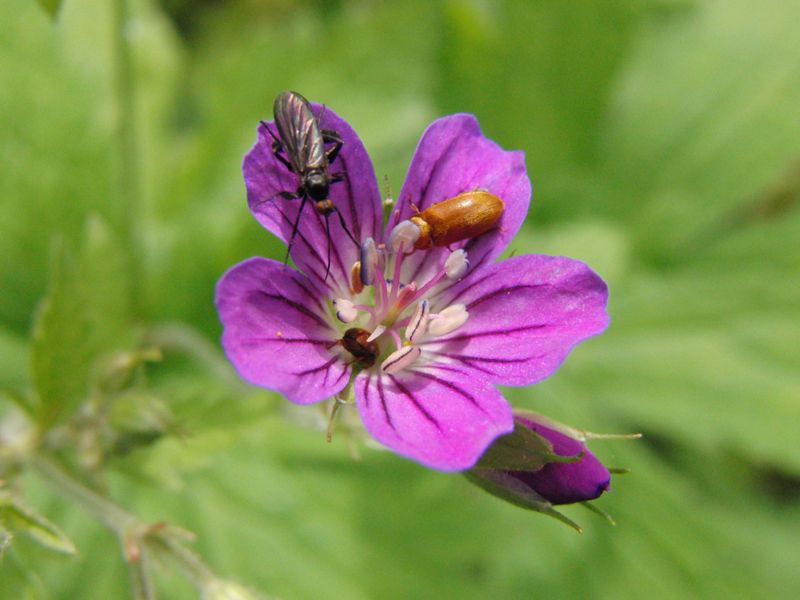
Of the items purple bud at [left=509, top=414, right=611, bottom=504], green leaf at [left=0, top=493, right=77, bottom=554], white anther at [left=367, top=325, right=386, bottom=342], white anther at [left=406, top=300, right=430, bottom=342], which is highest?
white anther at [left=406, top=300, right=430, bottom=342]

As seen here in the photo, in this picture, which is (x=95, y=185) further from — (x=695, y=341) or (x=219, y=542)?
(x=695, y=341)

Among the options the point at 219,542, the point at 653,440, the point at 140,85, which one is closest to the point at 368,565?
the point at 219,542

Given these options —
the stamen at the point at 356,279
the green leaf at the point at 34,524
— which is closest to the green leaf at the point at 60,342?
Answer: the green leaf at the point at 34,524

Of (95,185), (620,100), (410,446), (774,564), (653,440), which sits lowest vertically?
(774,564)

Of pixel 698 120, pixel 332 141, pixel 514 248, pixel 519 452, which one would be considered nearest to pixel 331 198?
pixel 332 141

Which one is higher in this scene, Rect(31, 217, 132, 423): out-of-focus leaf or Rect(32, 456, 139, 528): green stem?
Rect(31, 217, 132, 423): out-of-focus leaf

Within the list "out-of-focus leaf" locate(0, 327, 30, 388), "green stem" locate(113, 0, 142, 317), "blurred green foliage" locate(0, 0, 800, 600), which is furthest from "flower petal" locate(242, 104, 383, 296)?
"out-of-focus leaf" locate(0, 327, 30, 388)

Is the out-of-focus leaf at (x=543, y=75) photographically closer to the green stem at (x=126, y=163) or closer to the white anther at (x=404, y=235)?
the green stem at (x=126, y=163)

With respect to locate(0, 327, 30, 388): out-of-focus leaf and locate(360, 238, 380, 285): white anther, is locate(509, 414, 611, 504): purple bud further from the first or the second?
locate(0, 327, 30, 388): out-of-focus leaf
